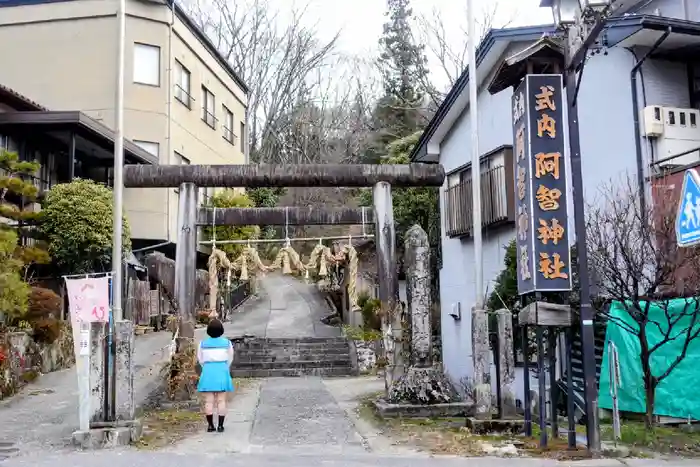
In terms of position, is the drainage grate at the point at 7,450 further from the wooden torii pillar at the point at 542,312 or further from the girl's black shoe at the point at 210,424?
the wooden torii pillar at the point at 542,312

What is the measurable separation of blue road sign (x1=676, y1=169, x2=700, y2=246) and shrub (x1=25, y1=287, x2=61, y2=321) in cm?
1373

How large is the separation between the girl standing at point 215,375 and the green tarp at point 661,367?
6.39 meters

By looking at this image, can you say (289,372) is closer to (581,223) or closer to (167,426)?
(167,426)

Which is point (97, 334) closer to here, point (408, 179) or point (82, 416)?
point (82, 416)

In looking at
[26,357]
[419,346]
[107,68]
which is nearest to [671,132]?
[419,346]

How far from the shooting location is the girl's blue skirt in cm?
1085

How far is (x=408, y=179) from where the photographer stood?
14.1 metres

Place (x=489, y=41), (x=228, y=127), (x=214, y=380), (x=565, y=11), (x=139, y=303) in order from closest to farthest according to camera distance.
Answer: (x=565, y=11) → (x=214, y=380) → (x=489, y=41) → (x=139, y=303) → (x=228, y=127)

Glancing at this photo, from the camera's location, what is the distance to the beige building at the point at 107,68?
24.5 meters

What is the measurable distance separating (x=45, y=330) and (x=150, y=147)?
10.4m

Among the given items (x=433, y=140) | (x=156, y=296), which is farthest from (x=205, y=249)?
(x=433, y=140)

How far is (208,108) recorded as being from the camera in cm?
2966

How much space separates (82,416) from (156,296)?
15.6m

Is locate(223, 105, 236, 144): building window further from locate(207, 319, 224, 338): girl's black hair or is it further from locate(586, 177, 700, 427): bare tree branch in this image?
locate(586, 177, 700, 427): bare tree branch
